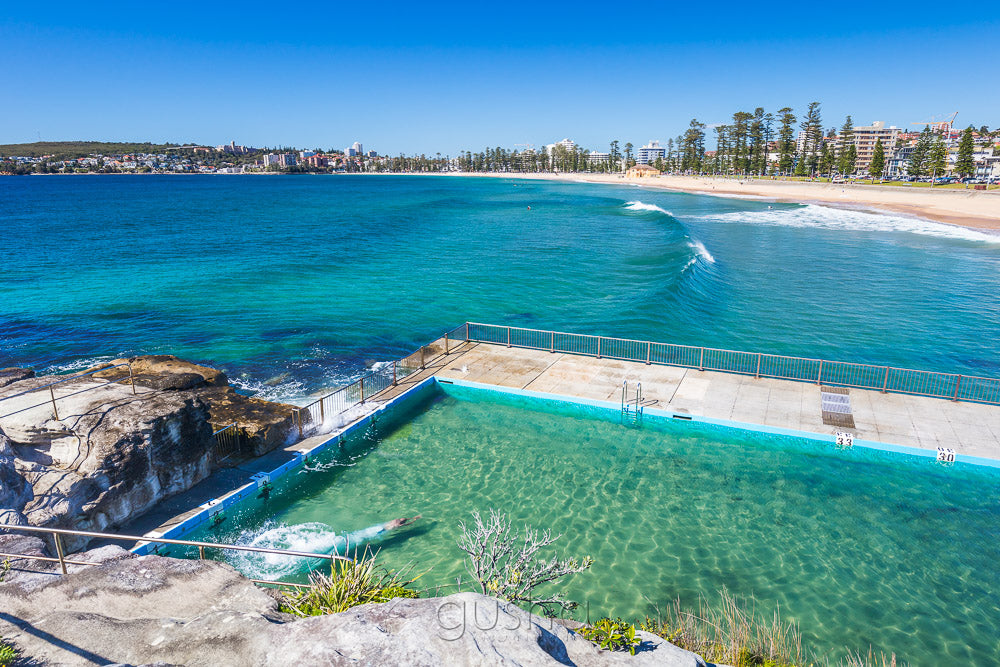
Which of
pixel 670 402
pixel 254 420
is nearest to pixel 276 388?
pixel 254 420

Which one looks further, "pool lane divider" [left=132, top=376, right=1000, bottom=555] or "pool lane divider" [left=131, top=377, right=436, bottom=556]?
"pool lane divider" [left=132, top=376, right=1000, bottom=555]

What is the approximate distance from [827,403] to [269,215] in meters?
99.5

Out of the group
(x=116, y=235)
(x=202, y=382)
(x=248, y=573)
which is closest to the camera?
(x=248, y=573)

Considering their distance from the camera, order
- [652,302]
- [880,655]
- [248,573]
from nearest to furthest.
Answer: [880,655] < [248,573] < [652,302]

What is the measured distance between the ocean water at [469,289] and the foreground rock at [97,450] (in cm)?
800

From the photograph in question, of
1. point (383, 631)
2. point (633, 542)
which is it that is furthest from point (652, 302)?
point (383, 631)

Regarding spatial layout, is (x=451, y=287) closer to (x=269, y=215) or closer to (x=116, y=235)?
(x=116, y=235)

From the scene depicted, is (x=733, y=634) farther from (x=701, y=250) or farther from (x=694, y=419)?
(x=701, y=250)

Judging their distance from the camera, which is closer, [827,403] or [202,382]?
Answer: [827,403]

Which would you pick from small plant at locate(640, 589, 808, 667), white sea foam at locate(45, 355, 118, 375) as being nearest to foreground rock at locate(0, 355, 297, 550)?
white sea foam at locate(45, 355, 118, 375)

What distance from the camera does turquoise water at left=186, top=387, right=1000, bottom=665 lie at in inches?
492

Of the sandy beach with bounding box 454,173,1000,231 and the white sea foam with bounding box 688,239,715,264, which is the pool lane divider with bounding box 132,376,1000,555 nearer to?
the white sea foam with bounding box 688,239,715,264

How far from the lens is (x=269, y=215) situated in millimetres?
102000

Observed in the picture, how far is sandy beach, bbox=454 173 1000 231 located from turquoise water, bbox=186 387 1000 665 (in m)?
77.4
